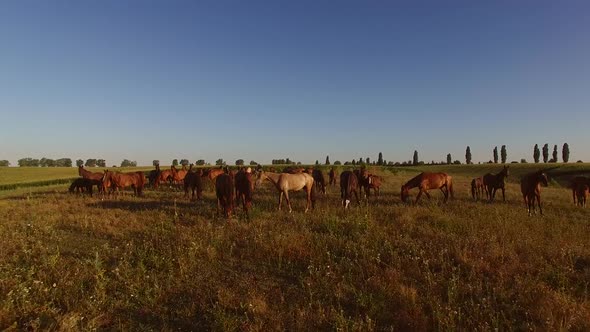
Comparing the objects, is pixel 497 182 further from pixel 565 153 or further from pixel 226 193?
pixel 565 153

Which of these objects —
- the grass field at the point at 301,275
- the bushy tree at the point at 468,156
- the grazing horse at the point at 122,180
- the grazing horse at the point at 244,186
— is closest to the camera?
the grass field at the point at 301,275

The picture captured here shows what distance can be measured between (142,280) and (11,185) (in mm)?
43974

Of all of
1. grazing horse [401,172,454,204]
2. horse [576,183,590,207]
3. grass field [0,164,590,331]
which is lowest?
grass field [0,164,590,331]

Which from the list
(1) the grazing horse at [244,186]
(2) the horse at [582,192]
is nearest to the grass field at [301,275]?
(1) the grazing horse at [244,186]

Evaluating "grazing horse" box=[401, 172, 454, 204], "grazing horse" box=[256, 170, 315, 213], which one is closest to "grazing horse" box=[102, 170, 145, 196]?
"grazing horse" box=[256, 170, 315, 213]

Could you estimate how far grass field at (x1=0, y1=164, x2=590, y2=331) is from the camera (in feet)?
20.3

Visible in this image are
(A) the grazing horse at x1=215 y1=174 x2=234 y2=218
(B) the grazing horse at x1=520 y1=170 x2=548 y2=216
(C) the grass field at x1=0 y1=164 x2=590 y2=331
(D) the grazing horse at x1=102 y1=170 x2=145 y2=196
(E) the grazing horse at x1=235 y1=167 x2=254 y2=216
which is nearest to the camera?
(C) the grass field at x1=0 y1=164 x2=590 y2=331

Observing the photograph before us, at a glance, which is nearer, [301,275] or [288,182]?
[301,275]

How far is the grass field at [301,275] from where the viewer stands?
619cm

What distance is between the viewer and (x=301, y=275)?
777 cm

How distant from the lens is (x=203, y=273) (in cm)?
811

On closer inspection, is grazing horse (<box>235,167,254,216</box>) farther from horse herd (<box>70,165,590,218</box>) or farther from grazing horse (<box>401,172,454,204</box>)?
grazing horse (<box>401,172,454,204</box>)

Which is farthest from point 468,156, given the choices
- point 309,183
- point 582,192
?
point 309,183

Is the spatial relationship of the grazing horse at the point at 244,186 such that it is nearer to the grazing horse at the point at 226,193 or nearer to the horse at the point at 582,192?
the grazing horse at the point at 226,193
